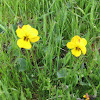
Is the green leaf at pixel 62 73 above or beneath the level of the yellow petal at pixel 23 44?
beneath

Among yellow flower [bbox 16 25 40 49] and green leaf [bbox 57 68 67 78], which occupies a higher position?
yellow flower [bbox 16 25 40 49]

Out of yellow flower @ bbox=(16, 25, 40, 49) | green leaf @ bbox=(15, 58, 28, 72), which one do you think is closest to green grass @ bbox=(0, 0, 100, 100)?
green leaf @ bbox=(15, 58, 28, 72)

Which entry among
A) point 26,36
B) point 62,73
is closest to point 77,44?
point 62,73

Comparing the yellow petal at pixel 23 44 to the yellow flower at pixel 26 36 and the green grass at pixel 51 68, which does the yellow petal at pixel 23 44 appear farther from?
the green grass at pixel 51 68

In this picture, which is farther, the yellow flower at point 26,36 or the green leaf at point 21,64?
the green leaf at point 21,64

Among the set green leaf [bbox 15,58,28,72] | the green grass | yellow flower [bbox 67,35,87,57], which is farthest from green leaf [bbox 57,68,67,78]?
green leaf [bbox 15,58,28,72]

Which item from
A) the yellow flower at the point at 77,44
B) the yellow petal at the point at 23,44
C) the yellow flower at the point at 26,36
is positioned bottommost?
the yellow flower at the point at 77,44

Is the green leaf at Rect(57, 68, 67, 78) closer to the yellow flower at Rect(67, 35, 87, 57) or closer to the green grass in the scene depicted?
the green grass

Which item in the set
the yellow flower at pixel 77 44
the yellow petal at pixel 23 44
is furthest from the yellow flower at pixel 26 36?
the yellow flower at pixel 77 44

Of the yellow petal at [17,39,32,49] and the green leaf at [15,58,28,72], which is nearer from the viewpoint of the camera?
the yellow petal at [17,39,32,49]

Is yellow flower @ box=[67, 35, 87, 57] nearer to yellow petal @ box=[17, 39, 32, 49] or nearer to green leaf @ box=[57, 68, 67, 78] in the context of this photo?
green leaf @ box=[57, 68, 67, 78]

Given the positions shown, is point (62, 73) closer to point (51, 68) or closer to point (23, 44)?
point (51, 68)

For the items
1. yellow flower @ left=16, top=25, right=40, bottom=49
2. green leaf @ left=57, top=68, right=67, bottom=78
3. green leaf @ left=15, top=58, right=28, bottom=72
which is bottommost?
green leaf @ left=57, top=68, right=67, bottom=78
